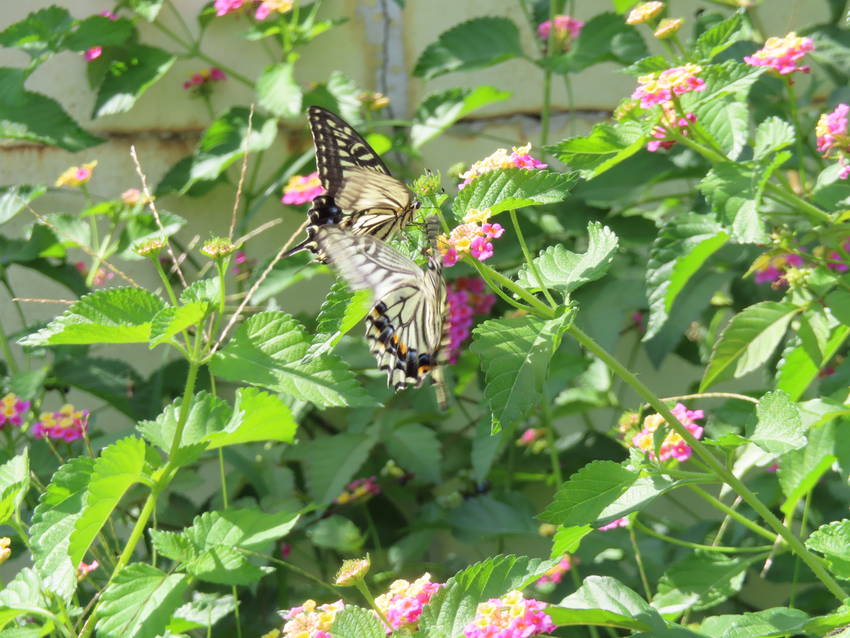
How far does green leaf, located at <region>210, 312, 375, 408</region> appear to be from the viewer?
1.43m

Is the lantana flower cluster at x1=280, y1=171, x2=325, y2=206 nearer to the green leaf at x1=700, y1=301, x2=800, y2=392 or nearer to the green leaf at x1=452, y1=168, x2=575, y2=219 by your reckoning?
the green leaf at x1=700, y1=301, x2=800, y2=392

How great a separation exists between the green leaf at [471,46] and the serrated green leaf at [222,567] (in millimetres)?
1437

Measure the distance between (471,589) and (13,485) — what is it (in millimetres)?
621

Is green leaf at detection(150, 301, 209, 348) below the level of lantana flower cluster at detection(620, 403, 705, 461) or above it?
above

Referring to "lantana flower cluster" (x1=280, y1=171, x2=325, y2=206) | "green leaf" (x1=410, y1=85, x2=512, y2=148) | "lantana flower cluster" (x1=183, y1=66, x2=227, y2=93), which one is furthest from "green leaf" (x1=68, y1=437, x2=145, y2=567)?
"lantana flower cluster" (x1=183, y1=66, x2=227, y2=93)

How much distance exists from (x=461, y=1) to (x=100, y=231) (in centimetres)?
107

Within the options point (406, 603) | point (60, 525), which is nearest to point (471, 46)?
point (60, 525)

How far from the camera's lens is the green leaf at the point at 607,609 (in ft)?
3.96

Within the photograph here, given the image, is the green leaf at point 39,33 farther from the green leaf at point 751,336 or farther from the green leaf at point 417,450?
the green leaf at point 751,336

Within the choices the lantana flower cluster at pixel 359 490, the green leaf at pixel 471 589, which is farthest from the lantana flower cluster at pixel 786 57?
the lantana flower cluster at pixel 359 490

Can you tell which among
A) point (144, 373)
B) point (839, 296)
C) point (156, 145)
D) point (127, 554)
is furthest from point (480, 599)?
point (156, 145)

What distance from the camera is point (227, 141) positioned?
8.58ft

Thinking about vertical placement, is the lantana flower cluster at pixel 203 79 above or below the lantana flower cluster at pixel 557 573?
above

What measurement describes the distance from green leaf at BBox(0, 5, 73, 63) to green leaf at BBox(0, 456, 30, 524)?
4.09 feet
